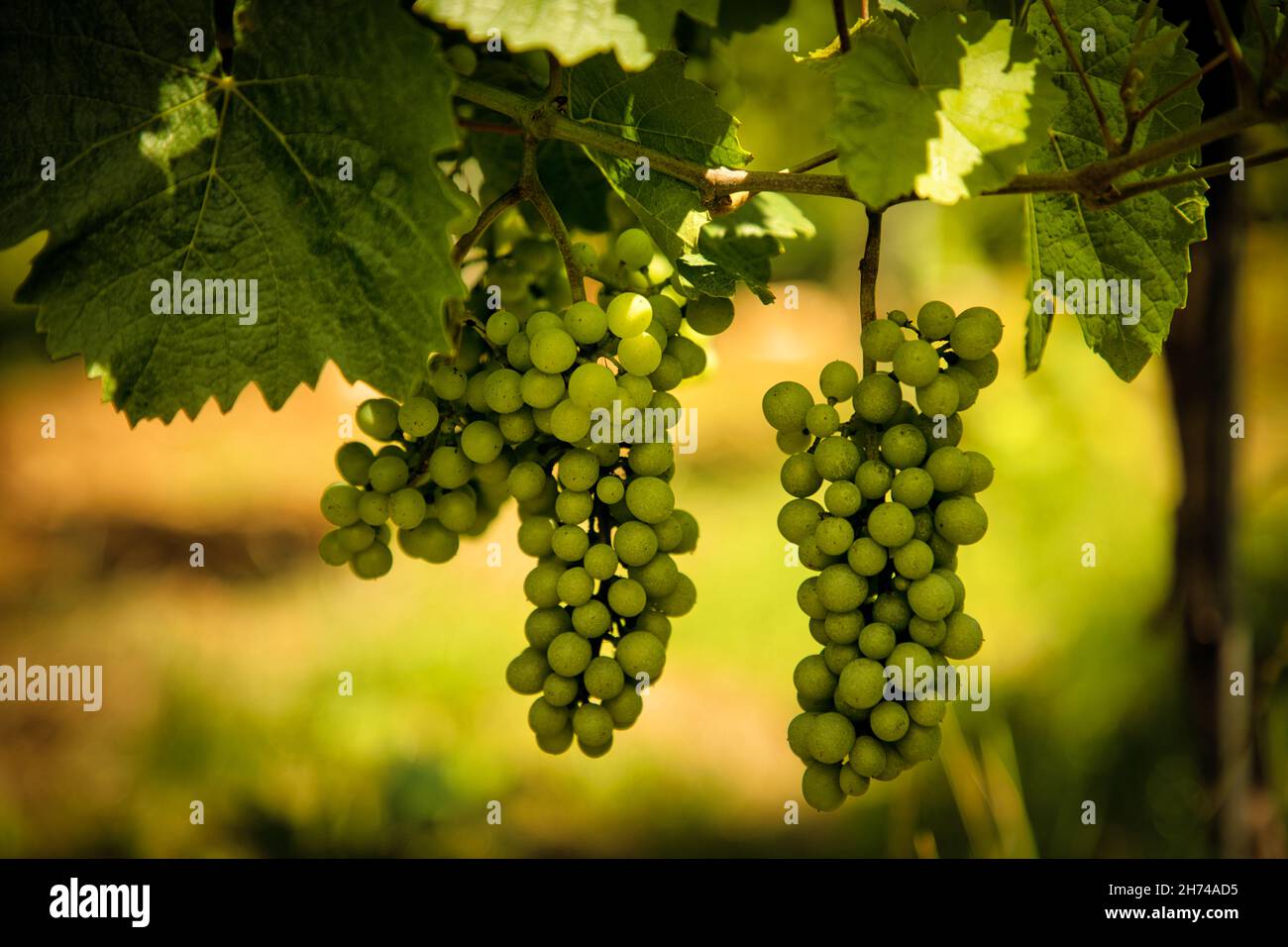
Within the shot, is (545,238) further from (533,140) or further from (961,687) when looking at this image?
(961,687)

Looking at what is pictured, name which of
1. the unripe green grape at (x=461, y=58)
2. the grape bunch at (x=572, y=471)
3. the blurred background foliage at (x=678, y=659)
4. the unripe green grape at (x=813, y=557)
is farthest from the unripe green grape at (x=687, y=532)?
the blurred background foliage at (x=678, y=659)

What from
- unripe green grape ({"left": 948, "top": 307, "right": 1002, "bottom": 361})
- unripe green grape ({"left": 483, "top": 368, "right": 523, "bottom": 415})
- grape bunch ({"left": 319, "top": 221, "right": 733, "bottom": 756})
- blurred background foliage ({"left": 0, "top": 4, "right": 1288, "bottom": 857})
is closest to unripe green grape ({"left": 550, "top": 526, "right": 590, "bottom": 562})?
grape bunch ({"left": 319, "top": 221, "right": 733, "bottom": 756})

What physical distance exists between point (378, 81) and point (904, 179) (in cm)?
35

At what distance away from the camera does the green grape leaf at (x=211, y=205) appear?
717 millimetres

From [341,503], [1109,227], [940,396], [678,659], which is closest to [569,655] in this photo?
[341,503]

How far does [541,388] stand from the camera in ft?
2.52

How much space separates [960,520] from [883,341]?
0.14 m

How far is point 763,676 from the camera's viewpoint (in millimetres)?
3705

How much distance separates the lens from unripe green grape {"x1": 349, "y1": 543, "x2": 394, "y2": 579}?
0.92 metres

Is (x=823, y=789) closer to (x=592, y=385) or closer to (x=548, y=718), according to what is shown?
(x=548, y=718)

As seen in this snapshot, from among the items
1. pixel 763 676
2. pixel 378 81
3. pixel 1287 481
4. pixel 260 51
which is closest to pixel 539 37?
pixel 378 81

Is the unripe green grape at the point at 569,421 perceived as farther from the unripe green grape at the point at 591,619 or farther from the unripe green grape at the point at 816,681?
the unripe green grape at the point at 816,681

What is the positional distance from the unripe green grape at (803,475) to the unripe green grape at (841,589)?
2.5 inches

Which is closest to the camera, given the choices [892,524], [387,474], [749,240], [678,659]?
[892,524]
